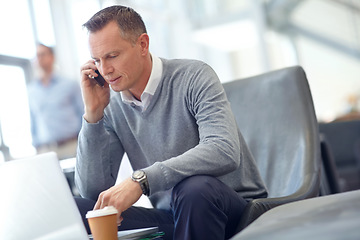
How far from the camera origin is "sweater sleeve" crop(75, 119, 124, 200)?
69.5 inches

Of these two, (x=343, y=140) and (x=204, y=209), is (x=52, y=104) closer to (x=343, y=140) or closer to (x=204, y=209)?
(x=343, y=140)

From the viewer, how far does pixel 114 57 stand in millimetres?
1728

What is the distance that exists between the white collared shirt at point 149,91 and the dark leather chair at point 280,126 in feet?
1.36

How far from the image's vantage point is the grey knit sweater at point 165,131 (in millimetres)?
1650

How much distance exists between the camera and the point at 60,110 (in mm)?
Result: 4625

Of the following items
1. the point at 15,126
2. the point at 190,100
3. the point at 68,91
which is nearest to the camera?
the point at 190,100

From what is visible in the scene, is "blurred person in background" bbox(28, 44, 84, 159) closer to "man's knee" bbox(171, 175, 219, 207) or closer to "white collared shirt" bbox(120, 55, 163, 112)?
"white collared shirt" bbox(120, 55, 163, 112)

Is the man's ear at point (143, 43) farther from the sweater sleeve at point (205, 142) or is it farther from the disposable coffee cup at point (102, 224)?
the disposable coffee cup at point (102, 224)

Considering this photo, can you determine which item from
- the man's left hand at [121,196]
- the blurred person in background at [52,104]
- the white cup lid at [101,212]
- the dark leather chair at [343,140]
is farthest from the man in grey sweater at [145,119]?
the dark leather chair at [343,140]

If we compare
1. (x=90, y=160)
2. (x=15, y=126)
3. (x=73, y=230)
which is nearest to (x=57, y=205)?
(x=73, y=230)

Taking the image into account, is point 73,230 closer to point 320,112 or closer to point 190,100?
point 190,100

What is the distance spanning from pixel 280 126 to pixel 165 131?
0.48 m

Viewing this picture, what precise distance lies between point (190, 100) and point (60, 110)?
3091mm

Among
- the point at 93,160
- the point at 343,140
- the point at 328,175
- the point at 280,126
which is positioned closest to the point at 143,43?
the point at 93,160
